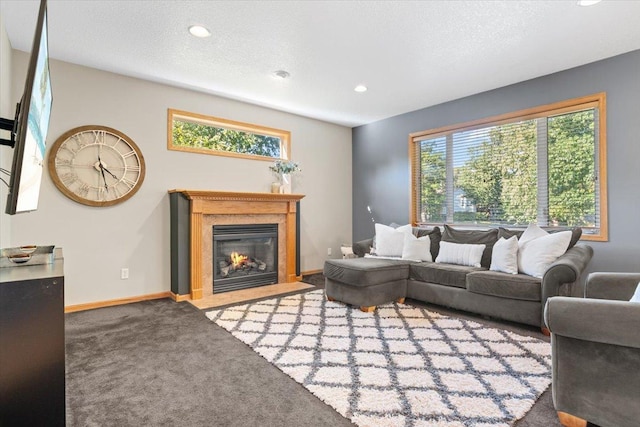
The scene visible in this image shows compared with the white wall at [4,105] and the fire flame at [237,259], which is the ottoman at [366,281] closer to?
the fire flame at [237,259]

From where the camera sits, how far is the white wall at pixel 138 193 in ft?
10.9

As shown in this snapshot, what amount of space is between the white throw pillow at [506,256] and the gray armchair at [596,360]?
1729mm

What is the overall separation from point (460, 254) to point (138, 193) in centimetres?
371

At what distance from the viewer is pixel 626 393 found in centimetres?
138

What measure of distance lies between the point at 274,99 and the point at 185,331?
3.09m

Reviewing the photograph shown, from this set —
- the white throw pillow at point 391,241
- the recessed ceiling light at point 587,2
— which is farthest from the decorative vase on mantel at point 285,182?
the recessed ceiling light at point 587,2

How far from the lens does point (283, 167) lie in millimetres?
4844

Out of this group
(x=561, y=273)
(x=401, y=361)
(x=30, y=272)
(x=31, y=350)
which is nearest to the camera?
(x=31, y=350)

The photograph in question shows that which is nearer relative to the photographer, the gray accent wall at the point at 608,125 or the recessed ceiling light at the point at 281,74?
the gray accent wall at the point at 608,125

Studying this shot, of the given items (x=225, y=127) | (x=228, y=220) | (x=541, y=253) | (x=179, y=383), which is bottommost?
(x=179, y=383)

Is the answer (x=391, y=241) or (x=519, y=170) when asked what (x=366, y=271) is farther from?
(x=519, y=170)

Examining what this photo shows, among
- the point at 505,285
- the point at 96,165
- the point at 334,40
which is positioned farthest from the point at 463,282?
the point at 96,165

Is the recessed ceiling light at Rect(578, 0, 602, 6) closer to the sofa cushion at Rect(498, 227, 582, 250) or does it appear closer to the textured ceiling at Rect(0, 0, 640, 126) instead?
the textured ceiling at Rect(0, 0, 640, 126)

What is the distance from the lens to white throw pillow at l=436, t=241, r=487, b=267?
141 inches
